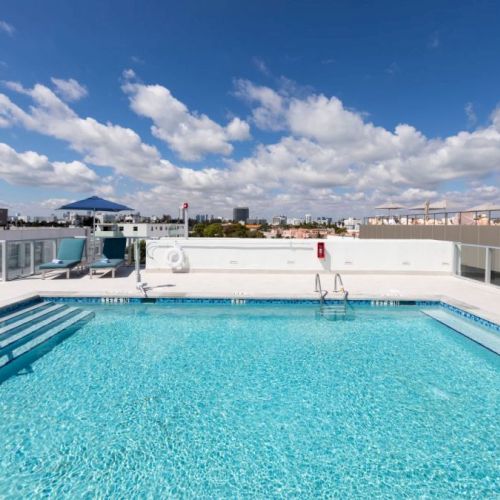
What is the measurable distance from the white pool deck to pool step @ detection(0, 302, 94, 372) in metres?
0.41

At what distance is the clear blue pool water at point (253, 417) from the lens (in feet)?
Answer: 6.80

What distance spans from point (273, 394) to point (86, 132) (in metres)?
20.9

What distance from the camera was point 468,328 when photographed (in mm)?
4777

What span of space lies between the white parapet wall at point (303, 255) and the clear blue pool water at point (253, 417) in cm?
379

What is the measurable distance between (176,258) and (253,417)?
6124 millimetres

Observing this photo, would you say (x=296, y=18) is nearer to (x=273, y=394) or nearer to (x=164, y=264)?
(x=164, y=264)

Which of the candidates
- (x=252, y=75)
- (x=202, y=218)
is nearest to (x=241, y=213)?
(x=202, y=218)

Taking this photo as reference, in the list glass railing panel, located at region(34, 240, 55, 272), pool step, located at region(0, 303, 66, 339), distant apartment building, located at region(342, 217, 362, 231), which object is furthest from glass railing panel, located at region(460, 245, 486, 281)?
distant apartment building, located at region(342, 217, 362, 231)

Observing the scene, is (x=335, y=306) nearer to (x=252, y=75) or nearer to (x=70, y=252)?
(x=70, y=252)

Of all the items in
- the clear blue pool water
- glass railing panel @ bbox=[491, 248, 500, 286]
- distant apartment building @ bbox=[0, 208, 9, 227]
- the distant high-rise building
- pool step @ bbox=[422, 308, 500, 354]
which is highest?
the distant high-rise building

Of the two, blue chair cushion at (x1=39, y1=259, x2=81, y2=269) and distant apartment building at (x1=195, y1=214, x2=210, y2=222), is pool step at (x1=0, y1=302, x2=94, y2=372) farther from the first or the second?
distant apartment building at (x1=195, y1=214, x2=210, y2=222)

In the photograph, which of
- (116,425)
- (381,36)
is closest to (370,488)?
(116,425)

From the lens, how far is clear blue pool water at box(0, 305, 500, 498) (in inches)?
81.6

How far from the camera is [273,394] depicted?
317 centimetres
